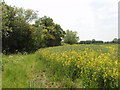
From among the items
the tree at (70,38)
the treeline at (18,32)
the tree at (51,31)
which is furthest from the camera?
the tree at (70,38)

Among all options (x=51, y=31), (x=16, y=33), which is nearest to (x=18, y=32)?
(x=16, y=33)

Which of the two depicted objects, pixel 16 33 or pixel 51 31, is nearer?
pixel 16 33

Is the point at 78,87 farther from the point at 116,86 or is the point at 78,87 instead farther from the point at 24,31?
the point at 24,31

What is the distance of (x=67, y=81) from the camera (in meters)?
4.00

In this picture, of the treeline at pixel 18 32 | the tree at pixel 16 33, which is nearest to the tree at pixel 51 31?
the treeline at pixel 18 32

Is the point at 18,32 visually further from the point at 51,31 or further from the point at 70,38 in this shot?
the point at 70,38

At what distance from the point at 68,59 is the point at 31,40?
14.7 metres

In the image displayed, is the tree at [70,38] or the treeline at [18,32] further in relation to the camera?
the tree at [70,38]

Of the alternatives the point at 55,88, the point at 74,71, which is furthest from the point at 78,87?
the point at 74,71

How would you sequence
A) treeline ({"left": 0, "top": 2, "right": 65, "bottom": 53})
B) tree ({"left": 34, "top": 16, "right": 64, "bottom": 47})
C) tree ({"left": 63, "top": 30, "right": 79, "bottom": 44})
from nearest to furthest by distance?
treeline ({"left": 0, "top": 2, "right": 65, "bottom": 53})
tree ({"left": 34, "top": 16, "right": 64, "bottom": 47})
tree ({"left": 63, "top": 30, "right": 79, "bottom": 44})

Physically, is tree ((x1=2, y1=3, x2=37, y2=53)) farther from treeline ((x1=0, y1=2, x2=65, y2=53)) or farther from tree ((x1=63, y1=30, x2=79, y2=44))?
tree ((x1=63, y1=30, x2=79, y2=44))

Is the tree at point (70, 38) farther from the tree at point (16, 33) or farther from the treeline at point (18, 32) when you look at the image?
the tree at point (16, 33)

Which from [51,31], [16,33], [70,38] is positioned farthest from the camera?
[70,38]

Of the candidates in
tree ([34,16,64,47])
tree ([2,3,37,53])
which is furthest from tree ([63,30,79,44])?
tree ([2,3,37,53])
